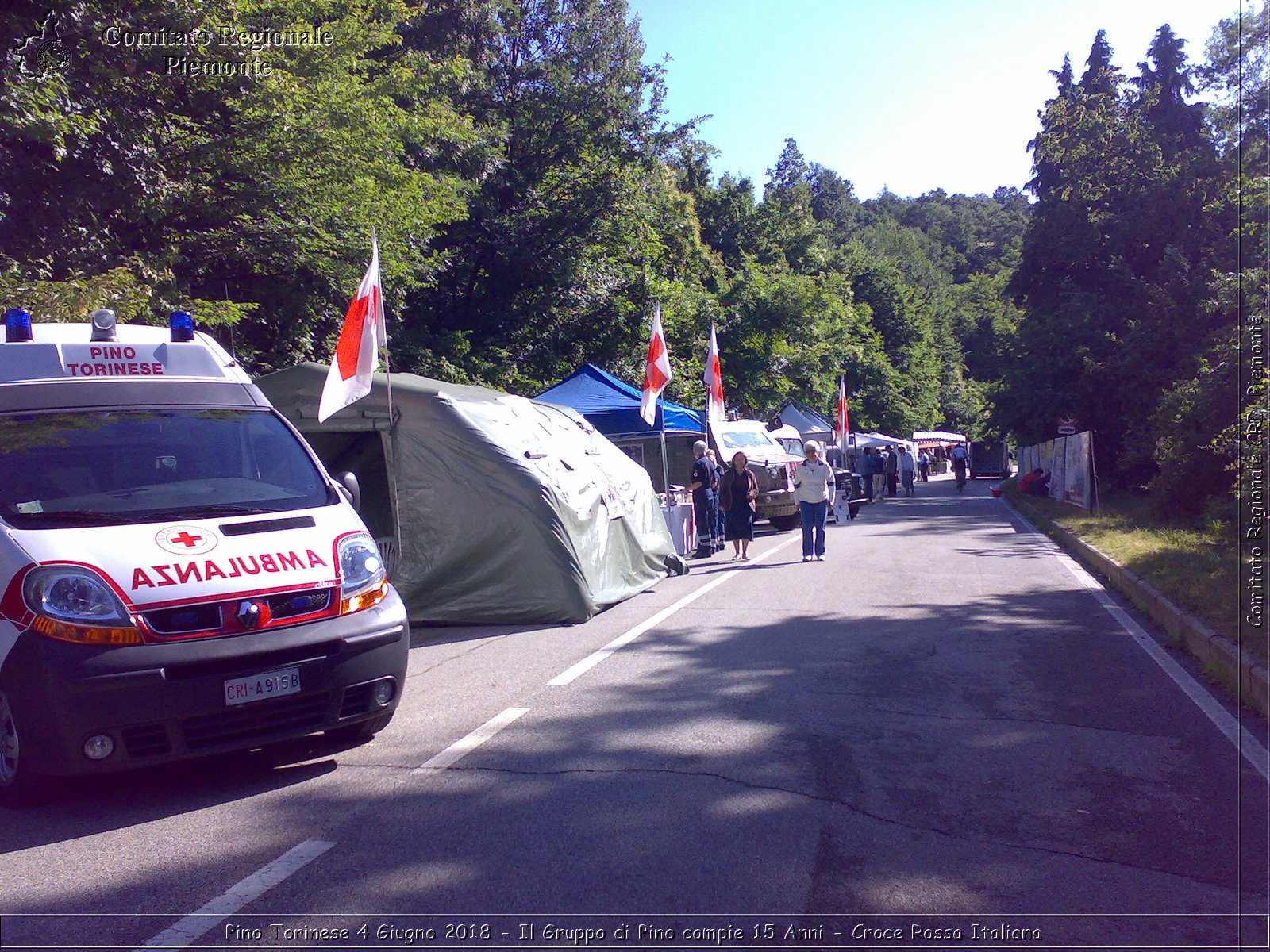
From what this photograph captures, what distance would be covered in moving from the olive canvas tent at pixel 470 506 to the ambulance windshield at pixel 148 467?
12.5 ft

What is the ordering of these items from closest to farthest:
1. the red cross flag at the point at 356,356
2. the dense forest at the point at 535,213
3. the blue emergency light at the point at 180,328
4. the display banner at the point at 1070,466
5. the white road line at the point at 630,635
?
1. the blue emergency light at the point at 180,328
2. the white road line at the point at 630,635
3. the red cross flag at the point at 356,356
4. the dense forest at the point at 535,213
5. the display banner at the point at 1070,466

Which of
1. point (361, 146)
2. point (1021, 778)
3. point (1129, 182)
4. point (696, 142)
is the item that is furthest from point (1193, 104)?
point (1021, 778)

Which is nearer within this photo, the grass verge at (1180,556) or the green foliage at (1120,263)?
the grass verge at (1180,556)

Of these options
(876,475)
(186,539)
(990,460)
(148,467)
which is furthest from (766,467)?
(990,460)

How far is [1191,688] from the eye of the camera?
7414 millimetres

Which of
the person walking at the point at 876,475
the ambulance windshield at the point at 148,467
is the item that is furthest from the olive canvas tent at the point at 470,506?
the person walking at the point at 876,475

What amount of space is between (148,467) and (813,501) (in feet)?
36.3

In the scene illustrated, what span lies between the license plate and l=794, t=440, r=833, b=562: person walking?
11.1m

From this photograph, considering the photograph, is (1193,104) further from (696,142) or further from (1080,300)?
(696,142)

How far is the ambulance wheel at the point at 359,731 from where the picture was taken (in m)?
6.27

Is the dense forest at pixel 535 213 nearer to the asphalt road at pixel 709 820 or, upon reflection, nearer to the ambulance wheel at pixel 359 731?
the ambulance wheel at pixel 359 731

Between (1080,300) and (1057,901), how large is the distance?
3178cm

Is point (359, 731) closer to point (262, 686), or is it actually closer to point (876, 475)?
point (262, 686)

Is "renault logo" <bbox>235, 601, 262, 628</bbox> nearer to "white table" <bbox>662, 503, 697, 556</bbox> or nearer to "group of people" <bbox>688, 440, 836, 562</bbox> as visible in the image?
"group of people" <bbox>688, 440, 836, 562</bbox>
